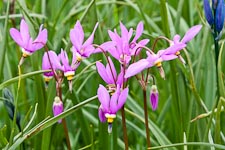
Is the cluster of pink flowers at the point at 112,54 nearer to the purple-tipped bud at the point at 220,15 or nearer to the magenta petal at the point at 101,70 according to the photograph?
the magenta petal at the point at 101,70

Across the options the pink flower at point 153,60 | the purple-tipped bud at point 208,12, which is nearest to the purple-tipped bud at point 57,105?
the pink flower at point 153,60

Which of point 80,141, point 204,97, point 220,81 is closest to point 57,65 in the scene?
point 220,81

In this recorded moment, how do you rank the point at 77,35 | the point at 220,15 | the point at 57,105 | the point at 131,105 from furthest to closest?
1. the point at 131,105
2. the point at 220,15
3. the point at 57,105
4. the point at 77,35

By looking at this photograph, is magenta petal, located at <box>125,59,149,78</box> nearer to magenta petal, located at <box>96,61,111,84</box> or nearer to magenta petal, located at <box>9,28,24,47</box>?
magenta petal, located at <box>96,61,111,84</box>

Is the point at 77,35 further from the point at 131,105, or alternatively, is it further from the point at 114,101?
the point at 131,105

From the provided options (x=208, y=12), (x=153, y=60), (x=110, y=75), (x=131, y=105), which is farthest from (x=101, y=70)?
(x=131, y=105)

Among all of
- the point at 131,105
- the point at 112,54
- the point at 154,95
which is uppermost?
the point at 112,54

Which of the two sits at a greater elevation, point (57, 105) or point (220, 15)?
point (220, 15)

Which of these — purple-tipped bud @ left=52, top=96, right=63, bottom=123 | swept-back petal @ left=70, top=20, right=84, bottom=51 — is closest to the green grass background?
purple-tipped bud @ left=52, top=96, right=63, bottom=123

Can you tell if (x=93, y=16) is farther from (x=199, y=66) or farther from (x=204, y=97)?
(x=204, y=97)

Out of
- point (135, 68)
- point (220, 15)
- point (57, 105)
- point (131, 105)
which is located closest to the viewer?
point (135, 68)
